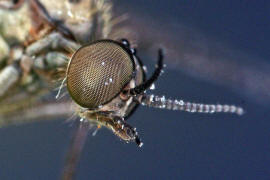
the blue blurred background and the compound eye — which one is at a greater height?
the compound eye

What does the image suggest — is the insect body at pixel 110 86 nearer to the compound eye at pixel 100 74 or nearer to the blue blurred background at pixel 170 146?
the compound eye at pixel 100 74

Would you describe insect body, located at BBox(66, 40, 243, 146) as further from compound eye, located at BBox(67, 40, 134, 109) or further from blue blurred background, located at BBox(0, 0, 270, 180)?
blue blurred background, located at BBox(0, 0, 270, 180)

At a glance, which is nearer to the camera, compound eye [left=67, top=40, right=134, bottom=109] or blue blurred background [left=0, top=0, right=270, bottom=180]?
compound eye [left=67, top=40, right=134, bottom=109]

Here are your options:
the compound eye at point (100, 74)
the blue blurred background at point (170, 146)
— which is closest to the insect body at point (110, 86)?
the compound eye at point (100, 74)

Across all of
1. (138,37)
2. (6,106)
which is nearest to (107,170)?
(6,106)

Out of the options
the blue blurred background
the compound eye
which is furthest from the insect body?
the blue blurred background

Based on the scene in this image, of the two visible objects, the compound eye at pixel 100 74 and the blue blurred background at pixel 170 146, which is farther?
the blue blurred background at pixel 170 146

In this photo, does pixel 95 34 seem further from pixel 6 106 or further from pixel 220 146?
pixel 220 146

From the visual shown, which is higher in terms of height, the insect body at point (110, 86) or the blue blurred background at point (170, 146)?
the insect body at point (110, 86)
